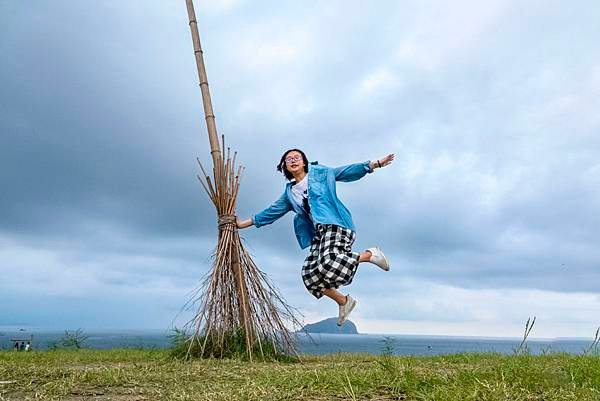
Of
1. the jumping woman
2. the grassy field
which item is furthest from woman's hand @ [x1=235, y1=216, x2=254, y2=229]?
the grassy field

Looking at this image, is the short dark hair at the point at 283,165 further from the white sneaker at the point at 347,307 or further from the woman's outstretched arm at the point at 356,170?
the white sneaker at the point at 347,307

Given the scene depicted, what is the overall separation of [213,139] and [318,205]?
3.78 feet

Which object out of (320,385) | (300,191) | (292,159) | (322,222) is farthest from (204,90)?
(320,385)

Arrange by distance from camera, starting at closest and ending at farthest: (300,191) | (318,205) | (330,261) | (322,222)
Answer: (330,261)
(322,222)
(318,205)
(300,191)

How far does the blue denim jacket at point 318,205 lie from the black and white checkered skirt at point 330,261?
3.4 inches

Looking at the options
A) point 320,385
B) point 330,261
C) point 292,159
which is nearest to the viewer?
point 320,385

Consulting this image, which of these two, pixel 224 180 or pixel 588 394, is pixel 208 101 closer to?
pixel 224 180

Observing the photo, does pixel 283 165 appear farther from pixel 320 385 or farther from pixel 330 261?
pixel 320 385

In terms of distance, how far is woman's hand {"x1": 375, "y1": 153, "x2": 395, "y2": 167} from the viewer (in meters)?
4.89

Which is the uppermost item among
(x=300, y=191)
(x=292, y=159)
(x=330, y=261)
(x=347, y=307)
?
(x=292, y=159)

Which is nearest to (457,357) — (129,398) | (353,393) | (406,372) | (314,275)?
(314,275)

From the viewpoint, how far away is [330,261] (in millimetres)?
4719

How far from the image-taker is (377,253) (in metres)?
4.92

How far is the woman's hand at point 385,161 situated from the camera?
4887mm
